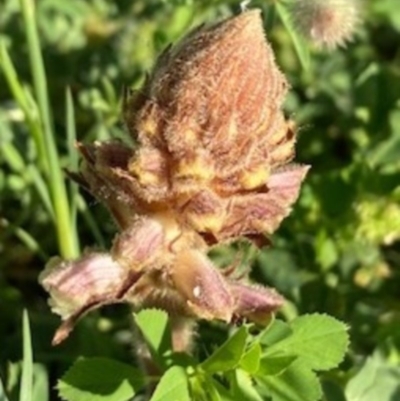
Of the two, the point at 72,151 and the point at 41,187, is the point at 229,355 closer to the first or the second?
the point at 72,151

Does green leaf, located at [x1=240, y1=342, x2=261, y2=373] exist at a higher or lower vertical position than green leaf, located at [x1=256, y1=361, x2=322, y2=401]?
higher

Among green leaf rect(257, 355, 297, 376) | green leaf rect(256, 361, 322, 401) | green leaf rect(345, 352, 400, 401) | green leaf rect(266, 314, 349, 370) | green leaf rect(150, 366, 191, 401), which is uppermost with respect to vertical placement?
green leaf rect(150, 366, 191, 401)

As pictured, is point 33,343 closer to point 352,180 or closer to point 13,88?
point 13,88

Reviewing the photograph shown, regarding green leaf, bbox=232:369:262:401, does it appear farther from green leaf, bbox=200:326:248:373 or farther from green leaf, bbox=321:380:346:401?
green leaf, bbox=321:380:346:401

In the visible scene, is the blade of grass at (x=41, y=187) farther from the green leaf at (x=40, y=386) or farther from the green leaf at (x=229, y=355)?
the green leaf at (x=229, y=355)

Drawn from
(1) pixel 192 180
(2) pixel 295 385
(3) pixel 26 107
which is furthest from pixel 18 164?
(2) pixel 295 385

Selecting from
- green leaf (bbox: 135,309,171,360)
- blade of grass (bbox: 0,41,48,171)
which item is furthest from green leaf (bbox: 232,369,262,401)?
blade of grass (bbox: 0,41,48,171)

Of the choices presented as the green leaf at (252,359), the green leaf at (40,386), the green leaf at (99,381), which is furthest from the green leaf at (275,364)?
the green leaf at (40,386)
